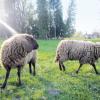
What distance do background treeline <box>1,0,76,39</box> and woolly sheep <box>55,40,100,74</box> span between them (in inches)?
2167

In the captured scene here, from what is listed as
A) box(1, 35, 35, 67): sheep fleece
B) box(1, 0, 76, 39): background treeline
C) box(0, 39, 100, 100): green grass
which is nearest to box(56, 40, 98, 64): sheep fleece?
box(0, 39, 100, 100): green grass

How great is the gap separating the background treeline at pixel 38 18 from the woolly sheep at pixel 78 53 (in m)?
55.1

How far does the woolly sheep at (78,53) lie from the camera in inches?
662

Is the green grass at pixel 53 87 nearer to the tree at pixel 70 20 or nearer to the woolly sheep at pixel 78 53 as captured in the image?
the woolly sheep at pixel 78 53

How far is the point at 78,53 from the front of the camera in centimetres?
1689

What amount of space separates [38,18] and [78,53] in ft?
195

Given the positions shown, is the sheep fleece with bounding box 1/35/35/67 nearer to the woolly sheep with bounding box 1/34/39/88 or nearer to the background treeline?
the woolly sheep with bounding box 1/34/39/88

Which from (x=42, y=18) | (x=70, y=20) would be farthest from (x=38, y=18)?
(x=70, y=20)

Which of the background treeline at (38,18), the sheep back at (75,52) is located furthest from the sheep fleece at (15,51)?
the background treeline at (38,18)

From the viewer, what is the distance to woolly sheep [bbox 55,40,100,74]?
16812mm

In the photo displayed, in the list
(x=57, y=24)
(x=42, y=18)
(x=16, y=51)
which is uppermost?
(x=16, y=51)

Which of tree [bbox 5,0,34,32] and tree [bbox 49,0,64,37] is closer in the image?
tree [bbox 5,0,34,32]

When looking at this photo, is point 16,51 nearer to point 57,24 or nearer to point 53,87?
point 53,87

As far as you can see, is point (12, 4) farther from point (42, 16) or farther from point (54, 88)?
point (54, 88)
